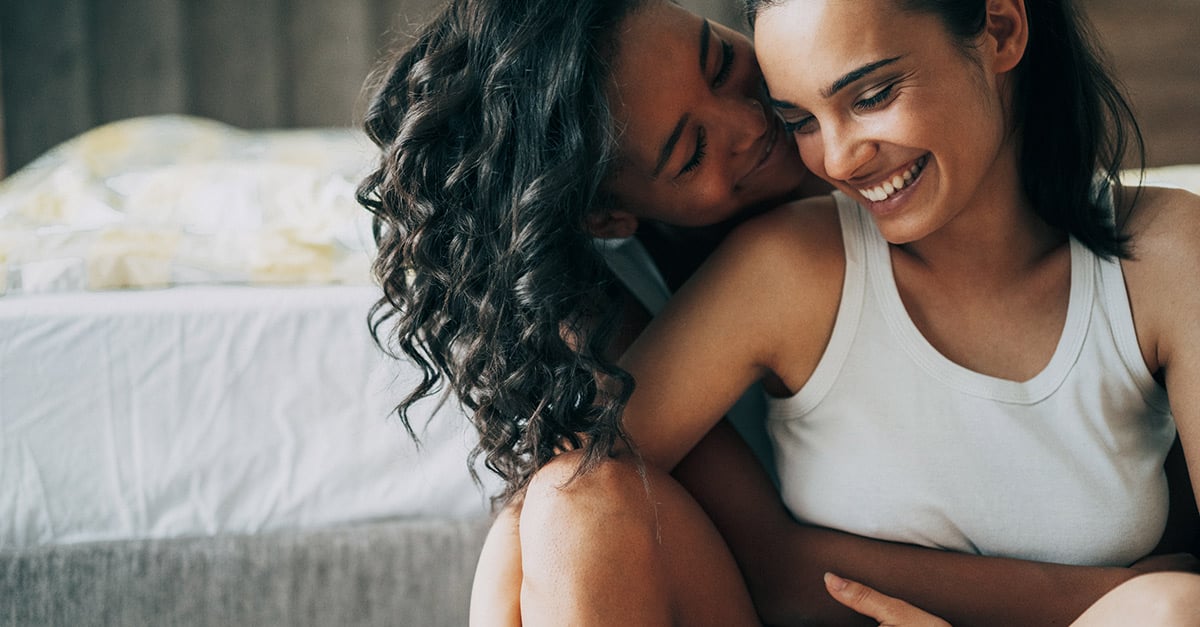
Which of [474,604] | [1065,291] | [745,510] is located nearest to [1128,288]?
[1065,291]

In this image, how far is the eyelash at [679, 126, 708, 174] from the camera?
0.94 metres

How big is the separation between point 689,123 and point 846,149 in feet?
0.51

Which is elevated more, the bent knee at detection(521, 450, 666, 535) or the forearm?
the bent knee at detection(521, 450, 666, 535)

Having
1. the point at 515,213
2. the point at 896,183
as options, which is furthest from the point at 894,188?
the point at 515,213

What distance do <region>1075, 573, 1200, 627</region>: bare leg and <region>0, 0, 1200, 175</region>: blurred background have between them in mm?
2062

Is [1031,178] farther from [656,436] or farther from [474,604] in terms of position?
[474,604]

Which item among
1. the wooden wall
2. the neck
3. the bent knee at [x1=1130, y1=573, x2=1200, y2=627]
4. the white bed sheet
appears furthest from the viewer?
the wooden wall

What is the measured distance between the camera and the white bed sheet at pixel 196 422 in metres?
1.05

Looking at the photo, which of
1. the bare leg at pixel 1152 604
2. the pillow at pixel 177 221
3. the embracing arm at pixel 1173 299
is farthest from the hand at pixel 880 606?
the pillow at pixel 177 221

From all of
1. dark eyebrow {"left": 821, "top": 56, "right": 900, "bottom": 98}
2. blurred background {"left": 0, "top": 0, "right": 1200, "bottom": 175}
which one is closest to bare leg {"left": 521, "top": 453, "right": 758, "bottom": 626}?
dark eyebrow {"left": 821, "top": 56, "right": 900, "bottom": 98}

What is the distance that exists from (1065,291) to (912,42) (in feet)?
0.92

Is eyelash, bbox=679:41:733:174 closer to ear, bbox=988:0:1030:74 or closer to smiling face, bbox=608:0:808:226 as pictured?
smiling face, bbox=608:0:808:226

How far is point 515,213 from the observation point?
87 cm

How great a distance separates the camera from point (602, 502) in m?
0.84
